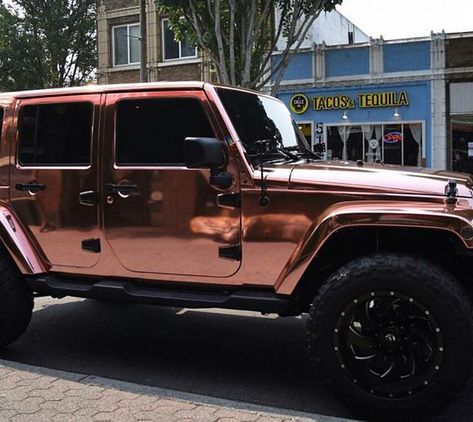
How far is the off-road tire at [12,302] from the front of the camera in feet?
14.6

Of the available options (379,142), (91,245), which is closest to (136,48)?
(379,142)

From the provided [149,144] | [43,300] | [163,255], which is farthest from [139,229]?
[43,300]

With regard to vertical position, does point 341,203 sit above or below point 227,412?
above

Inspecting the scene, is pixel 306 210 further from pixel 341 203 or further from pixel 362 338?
pixel 362 338

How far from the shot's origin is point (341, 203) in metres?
3.55

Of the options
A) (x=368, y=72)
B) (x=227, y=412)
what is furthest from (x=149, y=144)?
(x=368, y=72)

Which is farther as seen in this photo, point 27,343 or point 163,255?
point 27,343

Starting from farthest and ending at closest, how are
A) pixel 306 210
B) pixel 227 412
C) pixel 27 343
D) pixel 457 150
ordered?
pixel 457 150 → pixel 27 343 → pixel 306 210 → pixel 227 412

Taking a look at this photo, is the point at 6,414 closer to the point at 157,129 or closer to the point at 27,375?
the point at 27,375

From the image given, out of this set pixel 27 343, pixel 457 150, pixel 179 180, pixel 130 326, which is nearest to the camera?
pixel 179 180

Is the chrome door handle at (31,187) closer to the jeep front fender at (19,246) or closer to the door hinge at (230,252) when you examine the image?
the jeep front fender at (19,246)

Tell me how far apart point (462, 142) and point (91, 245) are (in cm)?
1610

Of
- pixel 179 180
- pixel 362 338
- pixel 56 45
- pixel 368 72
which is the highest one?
pixel 56 45

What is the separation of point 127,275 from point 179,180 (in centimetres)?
79
